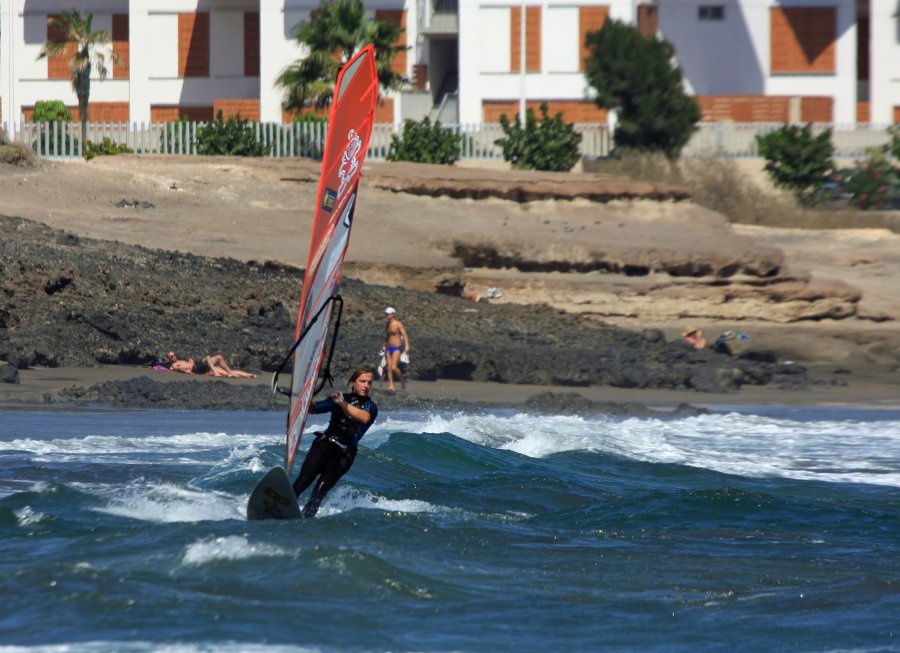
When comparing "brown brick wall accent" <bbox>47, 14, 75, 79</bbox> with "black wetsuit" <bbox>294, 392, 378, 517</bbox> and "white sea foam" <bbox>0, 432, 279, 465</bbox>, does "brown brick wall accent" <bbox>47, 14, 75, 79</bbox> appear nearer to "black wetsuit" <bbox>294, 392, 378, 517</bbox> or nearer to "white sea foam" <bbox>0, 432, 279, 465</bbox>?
"white sea foam" <bbox>0, 432, 279, 465</bbox>

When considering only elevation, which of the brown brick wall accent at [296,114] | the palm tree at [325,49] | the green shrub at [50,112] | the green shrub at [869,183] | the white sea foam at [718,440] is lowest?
the white sea foam at [718,440]

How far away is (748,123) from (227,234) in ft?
59.0

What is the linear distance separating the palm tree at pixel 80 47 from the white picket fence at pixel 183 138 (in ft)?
11.3

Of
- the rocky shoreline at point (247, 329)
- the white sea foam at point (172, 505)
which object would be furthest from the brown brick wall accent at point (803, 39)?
the white sea foam at point (172, 505)

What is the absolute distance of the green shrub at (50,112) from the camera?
40188 mm

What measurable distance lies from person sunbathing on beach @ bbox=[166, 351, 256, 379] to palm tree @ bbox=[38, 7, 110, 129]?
19437mm

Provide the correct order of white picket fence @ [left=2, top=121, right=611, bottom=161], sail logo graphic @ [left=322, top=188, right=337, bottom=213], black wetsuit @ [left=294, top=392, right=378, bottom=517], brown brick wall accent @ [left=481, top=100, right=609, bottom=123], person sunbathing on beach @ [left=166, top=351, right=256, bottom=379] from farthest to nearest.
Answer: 1. brown brick wall accent @ [left=481, top=100, right=609, bottom=123]
2. white picket fence @ [left=2, top=121, right=611, bottom=161]
3. person sunbathing on beach @ [left=166, top=351, right=256, bottom=379]
4. black wetsuit @ [left=294, top=392, right=378, bottom=517]
5. sail logo graphic @ [left=322, top=188, right=337, bottom=213]

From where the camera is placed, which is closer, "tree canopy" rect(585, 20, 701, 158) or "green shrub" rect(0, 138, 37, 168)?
"green shrub" rect(0, 138, 37, 168)

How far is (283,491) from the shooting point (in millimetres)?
Result: 9695

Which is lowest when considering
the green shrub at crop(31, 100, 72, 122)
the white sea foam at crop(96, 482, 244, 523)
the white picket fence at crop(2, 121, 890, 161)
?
the white sea foam at crop(96, 482, 244, 523)

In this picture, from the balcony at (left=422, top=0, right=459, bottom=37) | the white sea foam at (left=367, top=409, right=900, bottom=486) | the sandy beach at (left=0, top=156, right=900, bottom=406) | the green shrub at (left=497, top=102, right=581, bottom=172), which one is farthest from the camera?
the balcony at (left=422, top=0, right=459, bottom=37)

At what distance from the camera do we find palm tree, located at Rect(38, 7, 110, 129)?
38062mm

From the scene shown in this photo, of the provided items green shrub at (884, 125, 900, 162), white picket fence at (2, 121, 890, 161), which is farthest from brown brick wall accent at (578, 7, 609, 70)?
green shrub at (884, 125, 900, 162)

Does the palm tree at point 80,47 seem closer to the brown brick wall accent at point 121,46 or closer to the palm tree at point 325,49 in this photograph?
the brown brick wall accent at point 121,46
